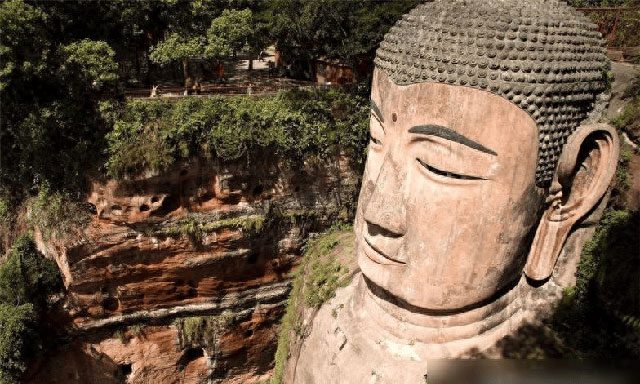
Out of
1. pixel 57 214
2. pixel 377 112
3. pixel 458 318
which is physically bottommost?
pixel 57 214

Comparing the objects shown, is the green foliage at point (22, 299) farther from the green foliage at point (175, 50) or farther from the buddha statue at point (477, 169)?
the buddha statue at point (477, 169)

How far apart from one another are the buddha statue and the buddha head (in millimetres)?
12

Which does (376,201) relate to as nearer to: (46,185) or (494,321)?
(494,321)

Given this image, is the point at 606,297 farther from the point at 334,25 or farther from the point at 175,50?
the point at 334,25

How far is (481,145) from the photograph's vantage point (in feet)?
13.3

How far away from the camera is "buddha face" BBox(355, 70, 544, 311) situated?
4.05 m

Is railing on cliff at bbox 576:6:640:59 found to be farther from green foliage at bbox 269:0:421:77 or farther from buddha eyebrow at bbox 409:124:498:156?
green foliage at bbox 269:0:421:77

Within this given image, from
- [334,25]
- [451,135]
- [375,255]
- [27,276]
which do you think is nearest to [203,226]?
[27,276]

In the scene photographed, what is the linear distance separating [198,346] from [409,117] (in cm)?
1010

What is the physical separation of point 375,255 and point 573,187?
6.58 ft

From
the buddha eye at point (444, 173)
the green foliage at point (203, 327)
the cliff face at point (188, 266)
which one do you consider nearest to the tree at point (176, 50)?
the cliff face at point (188, 266)

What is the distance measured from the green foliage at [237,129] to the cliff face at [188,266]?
1.23 ft

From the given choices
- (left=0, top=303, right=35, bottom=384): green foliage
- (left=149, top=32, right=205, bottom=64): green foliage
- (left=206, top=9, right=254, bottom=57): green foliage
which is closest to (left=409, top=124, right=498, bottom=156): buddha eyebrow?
(left=149, top=32, right=205, bottom=64): green foliage

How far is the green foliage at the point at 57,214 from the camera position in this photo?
35.9 ft
